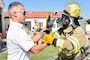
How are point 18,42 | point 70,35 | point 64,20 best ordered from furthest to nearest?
point 70,35, point 64,20, point 18,42

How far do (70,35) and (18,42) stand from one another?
1.31 m

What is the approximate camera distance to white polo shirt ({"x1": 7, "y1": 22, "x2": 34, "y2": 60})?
3346 mm

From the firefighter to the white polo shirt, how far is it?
1.26 ft

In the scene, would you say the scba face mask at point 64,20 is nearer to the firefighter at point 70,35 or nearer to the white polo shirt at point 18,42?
the firefighter at point 70,35

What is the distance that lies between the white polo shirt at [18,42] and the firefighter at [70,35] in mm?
384

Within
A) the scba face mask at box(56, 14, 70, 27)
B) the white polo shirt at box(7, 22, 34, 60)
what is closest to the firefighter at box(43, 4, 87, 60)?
the scba face mask at box(56, 14, 70, 27)

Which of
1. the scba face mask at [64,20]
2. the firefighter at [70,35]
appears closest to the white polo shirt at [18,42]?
the firefighter at [70,35]

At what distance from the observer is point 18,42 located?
336cm

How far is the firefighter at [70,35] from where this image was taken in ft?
12.3

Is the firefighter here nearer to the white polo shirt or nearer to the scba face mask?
the scba face mask

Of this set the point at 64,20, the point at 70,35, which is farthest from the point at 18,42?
the point at 70,35

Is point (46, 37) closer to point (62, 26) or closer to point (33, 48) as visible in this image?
point (33, 48)

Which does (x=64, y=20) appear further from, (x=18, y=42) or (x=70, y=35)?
(x=18, y=42)

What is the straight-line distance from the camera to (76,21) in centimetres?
460
